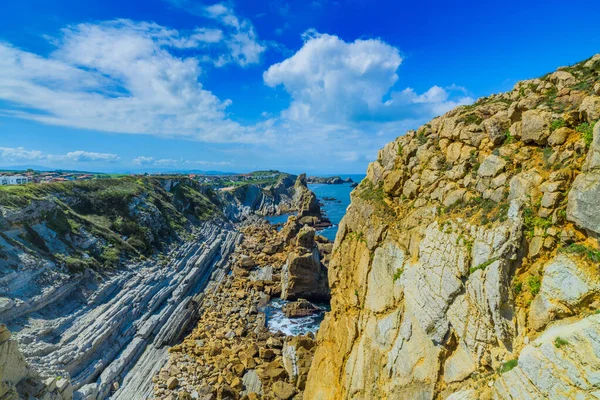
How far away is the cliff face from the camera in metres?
9.11

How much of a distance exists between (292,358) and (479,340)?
853 inches

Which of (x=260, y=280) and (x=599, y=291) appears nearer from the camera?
(x=599, y=291)

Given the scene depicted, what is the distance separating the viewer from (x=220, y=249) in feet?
223

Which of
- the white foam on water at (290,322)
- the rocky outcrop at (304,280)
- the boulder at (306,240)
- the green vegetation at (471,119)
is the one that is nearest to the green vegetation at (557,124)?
the green vegetation at (471,119)

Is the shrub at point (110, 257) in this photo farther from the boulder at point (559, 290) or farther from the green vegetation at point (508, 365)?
the boulder at point (559, 290)

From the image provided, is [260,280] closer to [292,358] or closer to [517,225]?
[292,358]

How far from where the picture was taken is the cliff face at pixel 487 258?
9.11 m

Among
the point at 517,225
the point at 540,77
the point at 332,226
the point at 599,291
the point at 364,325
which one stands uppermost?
the point at 540,77

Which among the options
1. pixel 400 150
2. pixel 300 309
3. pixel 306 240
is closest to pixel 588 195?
pixel 400 150

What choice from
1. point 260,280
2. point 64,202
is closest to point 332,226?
point 260,280

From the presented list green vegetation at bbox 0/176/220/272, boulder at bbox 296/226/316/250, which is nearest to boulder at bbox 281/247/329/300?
boulder at bbox 296/226/316/250

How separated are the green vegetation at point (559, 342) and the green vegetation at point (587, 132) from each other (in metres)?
6.13

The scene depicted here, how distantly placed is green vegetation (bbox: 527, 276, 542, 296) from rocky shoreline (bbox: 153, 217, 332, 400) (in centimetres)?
2167

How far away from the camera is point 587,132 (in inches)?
407
